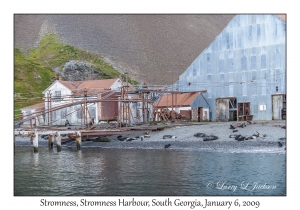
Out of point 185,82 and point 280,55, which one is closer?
point 280,55

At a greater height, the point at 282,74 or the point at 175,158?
the point at 282,74

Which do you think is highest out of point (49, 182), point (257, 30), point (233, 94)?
point (257, 30)

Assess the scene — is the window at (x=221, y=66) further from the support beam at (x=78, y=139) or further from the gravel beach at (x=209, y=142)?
the support beam at (x=78, y=139)

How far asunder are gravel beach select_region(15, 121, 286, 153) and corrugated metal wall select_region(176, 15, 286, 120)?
7.05 m

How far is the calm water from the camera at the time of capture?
64.3 ft

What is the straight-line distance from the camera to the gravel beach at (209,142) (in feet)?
110

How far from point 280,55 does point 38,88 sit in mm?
45095

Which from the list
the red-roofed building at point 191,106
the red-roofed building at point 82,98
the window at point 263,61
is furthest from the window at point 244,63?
the red-roofed building at point 82,98

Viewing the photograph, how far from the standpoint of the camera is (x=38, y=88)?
72.6m

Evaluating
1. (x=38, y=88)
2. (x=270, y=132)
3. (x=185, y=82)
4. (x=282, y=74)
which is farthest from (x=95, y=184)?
(x=38, y=88)

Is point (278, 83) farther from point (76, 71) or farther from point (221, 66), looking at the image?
point (76, 71)

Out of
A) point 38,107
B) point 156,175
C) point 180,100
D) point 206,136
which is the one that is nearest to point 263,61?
point 180,100

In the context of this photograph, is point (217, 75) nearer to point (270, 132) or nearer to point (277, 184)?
point (270, 132)

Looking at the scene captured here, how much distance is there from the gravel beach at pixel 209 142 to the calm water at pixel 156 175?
2996mm
